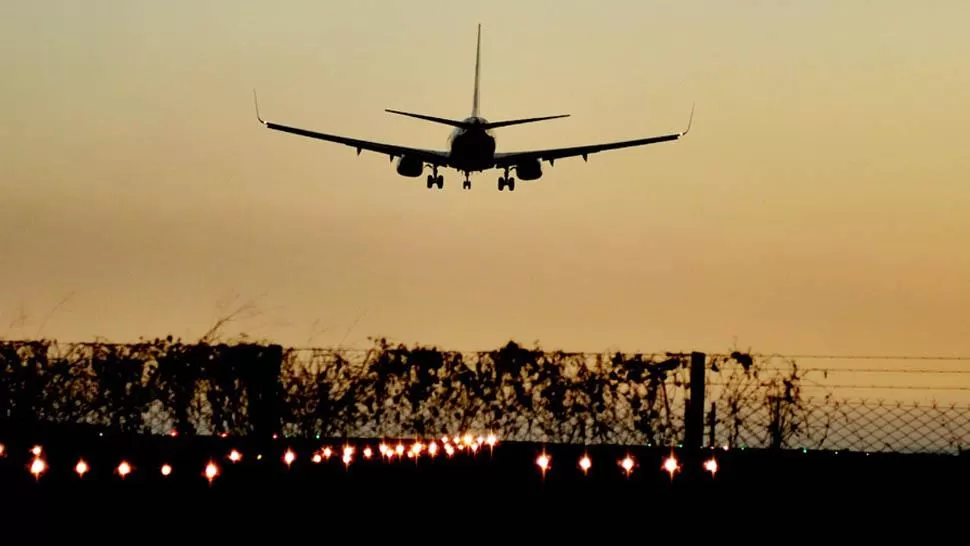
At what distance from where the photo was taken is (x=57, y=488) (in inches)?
399

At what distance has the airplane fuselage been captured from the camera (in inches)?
1619

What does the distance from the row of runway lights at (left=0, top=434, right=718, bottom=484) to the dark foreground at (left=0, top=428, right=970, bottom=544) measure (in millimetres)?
96

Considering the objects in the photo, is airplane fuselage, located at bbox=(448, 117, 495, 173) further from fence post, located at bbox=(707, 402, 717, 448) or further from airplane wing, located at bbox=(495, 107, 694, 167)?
fence post, located at bbox=(707, 402, 717, 448)

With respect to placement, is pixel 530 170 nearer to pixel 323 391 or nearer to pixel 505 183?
pixel 505 183

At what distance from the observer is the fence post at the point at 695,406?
15867mm

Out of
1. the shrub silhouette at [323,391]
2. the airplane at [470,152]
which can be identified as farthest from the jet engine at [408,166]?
the shrub silhouette at [323,391]

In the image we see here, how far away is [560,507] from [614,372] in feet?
25.3

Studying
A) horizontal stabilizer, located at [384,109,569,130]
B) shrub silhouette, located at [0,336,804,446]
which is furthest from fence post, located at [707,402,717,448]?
horizontal stabilizer, located at [384,109,569,130]

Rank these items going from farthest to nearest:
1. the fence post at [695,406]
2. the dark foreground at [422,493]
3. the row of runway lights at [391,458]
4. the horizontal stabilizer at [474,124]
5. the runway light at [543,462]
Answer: the horizontal stabilizer at [474,124]
the fence post at [695,406]
the row of runway lights at [391,458]
the runway light at [543,462]
the dark foreground at [422,493]

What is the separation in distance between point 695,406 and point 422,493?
637 centimetres

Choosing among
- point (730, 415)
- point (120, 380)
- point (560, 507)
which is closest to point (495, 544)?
point (560, 507)

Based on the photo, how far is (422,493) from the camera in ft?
33.4

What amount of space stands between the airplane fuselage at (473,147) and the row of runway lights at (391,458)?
2491cm

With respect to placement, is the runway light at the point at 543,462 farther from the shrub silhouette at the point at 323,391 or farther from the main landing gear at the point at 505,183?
the main landing gear at the point at 505,183
